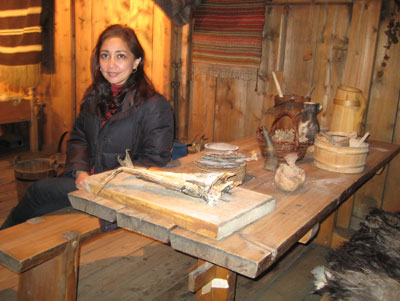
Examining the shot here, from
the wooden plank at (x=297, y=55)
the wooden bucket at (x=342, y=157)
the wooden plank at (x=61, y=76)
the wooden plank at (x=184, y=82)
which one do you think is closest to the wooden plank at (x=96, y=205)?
the wooden bucket at (x=342, y=157)

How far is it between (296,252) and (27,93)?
4.09 meters

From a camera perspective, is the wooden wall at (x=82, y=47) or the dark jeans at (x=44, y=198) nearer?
the dark jeans at (x=44, y=198)

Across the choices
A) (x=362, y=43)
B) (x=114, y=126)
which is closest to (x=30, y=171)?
(x=114, y=126)

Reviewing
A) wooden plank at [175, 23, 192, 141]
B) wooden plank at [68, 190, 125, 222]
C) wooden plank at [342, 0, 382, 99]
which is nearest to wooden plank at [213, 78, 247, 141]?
wooden plank at [175, 23, 192, 141]

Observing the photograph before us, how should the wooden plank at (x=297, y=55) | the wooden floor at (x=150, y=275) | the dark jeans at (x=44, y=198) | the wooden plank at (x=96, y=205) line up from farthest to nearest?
the wooden plank at (x=297, y=55) < the wooden floor at (x=150, y=275) < the dark jeans at (x=44, y=198) < the wooden plank at (x=96, y=205)

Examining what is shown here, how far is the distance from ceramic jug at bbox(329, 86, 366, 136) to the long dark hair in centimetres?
143

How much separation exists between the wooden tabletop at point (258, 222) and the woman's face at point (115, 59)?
770 millimetres

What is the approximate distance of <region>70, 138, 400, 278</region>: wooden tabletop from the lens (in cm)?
132

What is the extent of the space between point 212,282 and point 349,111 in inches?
72.2

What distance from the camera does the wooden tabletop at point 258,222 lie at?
4.34ft

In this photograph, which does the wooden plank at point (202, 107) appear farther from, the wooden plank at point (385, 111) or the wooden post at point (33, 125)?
the wooden post at point (33, 125)

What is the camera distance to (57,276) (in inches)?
76.9

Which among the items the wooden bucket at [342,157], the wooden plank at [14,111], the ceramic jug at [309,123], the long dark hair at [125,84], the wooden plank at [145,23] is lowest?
the wooden plank at [14,111]

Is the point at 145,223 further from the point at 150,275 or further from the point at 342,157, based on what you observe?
the point at 150,275
